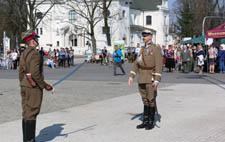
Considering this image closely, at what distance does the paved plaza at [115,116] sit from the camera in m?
7.48

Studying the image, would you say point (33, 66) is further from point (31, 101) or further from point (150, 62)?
point (150, 62)

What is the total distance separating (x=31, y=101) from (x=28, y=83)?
10.7 inches

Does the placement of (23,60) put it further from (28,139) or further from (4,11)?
(4,11)

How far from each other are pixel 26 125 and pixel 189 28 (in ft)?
274

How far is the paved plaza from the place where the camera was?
24.5 feet

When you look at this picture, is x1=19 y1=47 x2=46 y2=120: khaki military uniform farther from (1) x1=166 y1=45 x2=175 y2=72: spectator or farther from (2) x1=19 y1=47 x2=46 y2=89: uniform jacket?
(1) x1=166 y1=45 x2=175 y2=72: spectator

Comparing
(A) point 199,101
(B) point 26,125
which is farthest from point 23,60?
(A) point 199,101

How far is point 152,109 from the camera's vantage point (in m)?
8.24

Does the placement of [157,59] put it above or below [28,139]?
above

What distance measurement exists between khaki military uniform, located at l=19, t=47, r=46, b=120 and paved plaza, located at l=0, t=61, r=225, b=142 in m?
0.96

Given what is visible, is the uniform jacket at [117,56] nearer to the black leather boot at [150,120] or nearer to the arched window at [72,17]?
the black leather boot at [150,120]

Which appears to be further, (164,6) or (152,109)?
(164,6)

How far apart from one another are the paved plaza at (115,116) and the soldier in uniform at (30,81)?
2.62ft

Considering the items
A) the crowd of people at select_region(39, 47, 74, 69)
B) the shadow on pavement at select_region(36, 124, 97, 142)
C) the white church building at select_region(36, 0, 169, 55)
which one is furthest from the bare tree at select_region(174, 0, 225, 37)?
the shadow on pavement at select_region(36, 124, 97, 142)
